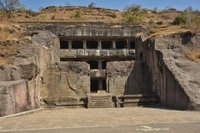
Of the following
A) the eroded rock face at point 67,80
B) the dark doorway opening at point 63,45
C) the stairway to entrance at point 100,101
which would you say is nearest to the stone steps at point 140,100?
the stairway to entrance at point 100,101

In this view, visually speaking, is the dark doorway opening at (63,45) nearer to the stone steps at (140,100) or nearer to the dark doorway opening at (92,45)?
the dark doorway opening at (92,45)

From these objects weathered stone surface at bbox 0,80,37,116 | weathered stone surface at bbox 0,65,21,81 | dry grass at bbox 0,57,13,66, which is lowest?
weathered stone surface at bbox 0,80,37,116

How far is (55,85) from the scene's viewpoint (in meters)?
15.0

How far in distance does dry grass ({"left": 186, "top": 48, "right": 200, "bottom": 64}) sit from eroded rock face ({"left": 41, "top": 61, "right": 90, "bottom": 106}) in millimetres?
6305

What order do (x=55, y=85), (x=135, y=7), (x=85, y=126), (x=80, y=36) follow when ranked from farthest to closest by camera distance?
(x=135, y=7) → (x=80, y=36) → (x=55, y=85) → (x=85, y=126)

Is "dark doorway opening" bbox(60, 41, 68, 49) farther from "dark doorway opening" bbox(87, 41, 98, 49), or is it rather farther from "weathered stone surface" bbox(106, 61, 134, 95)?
"weathered stone surface" bbox(106, 61, 134, 95)

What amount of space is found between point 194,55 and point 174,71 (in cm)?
271

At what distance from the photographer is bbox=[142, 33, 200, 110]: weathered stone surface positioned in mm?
9664

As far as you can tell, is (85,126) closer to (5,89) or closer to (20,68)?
(5,89)

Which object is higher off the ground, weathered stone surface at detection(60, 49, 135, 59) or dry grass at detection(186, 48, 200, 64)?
weathered stone surface at detection(60, 49, 135, 59)

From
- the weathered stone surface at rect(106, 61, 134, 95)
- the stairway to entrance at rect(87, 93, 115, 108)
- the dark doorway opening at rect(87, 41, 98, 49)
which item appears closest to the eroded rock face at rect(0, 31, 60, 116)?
the stairway to entrance at rect(87, 93, 115, 108)

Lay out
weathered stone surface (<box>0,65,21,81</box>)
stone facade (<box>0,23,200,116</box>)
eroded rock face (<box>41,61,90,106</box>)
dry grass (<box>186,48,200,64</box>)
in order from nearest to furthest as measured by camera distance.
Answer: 1. stone facade (<box>0,23,200,116</box>)
2. weathered stone surface (<box>0,65,21,81</box>)
3. dry grass (<box>186,48,200,64</box>)
4. eroded rock face (<box>41,61,90,106</box>)

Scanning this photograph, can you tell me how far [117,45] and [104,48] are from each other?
1.50 meters

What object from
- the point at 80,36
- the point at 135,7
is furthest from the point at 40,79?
the point at 135,7
